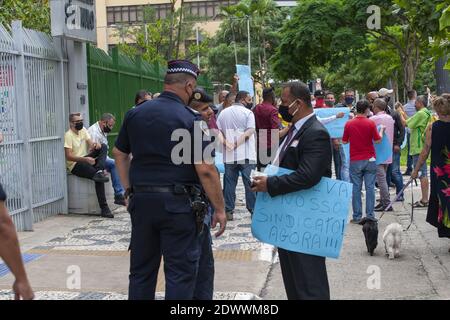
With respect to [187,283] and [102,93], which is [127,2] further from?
[187,283]

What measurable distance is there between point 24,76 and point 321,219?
6057mm

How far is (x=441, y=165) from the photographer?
344 inches

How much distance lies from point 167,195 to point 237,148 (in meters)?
6.09

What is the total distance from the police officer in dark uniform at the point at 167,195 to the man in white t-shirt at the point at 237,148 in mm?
5825

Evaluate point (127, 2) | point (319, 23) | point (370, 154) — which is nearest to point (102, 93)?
point (370, 154)

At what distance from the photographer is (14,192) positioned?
9.84 m

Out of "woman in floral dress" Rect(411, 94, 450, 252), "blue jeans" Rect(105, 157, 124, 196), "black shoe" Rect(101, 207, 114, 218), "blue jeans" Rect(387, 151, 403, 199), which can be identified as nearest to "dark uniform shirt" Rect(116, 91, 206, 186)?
"woman in floral dress" Rect(411, 94, 450, 252)

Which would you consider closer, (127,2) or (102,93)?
Answer: (102,93)

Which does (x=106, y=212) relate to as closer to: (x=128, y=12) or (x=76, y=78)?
(x=76, y=78)

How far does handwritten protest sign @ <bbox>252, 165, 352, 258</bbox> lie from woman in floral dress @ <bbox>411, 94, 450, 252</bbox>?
381 centimetres

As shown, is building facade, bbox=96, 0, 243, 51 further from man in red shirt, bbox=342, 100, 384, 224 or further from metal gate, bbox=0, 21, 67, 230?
man in red shirt, bbox=342, 100, 384, 224

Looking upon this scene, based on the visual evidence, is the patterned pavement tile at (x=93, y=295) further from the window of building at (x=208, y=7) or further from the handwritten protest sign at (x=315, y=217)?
the window of building at (x=208, y=7)

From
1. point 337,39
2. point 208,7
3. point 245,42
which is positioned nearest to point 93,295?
point 337,39

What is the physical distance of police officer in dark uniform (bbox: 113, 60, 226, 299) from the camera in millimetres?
4953
